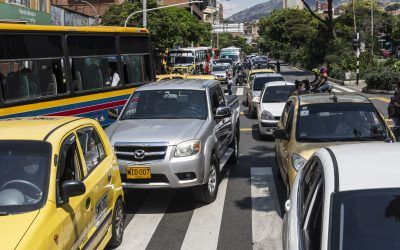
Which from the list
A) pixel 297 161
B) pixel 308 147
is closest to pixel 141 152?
pixel 297 161

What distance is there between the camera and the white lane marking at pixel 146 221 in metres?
6.82

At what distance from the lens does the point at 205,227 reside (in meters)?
7.38

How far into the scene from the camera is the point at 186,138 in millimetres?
7965

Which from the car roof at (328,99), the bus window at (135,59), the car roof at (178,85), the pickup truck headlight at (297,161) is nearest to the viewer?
the pickup truck headlight at (297,161)

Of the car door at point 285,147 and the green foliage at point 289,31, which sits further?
the green foliage at point 289,31

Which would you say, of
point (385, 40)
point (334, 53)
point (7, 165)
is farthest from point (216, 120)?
point (385, 40)

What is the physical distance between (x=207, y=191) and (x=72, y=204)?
370 cm

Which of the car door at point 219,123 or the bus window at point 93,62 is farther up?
the bus window at point 93,62

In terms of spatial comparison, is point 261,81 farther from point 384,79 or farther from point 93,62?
point 384,79

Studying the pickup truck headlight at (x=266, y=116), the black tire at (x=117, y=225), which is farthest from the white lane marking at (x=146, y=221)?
the pickup truck headlight at (x=266, y=116)

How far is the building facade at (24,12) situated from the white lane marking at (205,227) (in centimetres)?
1373

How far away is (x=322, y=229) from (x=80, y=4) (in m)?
59.5

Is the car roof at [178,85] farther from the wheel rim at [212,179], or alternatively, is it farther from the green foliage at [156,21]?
the green foliage at [156,21]

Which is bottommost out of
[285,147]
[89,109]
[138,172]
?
[138,172]
